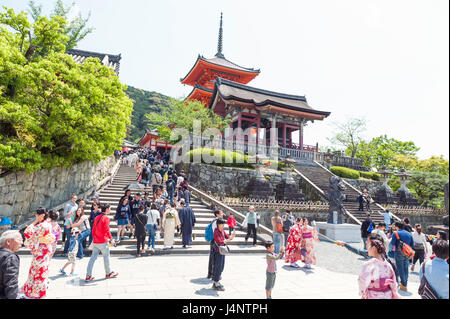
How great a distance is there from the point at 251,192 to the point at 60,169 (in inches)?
434

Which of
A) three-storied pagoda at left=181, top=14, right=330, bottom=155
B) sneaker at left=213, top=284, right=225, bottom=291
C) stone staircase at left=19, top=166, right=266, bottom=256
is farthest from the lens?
three-storied pagoda at left=181, top=14, right=330, bottom=155

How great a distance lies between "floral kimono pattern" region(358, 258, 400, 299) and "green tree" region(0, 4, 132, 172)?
9287mm

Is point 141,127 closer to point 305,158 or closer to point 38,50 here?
point 305,158

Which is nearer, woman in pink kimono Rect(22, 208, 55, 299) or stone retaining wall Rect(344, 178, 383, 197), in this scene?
woman in pink kimono Rect(22, 208, 55, 299)

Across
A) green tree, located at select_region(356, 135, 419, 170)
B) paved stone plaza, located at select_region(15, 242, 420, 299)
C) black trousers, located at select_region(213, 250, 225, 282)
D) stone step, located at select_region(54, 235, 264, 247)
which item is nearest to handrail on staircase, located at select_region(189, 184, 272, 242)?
stone step, located at select_region(54, 235, 264, 247)

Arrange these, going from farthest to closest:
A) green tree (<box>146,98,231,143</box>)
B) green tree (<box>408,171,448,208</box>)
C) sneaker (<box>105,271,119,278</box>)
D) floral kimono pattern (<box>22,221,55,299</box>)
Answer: green tree (<box>408,171,448,208</box>), green tree (<box>146,98,231,143</box>), sneaker (<box>105,271,119,278</box>), floral kimono pattern (<box>22,221,55,299</box>)

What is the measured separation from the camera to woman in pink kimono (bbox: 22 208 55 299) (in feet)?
13.5

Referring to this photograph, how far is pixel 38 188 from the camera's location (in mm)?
9852

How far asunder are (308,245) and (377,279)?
492 cm

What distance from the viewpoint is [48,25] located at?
905 cm

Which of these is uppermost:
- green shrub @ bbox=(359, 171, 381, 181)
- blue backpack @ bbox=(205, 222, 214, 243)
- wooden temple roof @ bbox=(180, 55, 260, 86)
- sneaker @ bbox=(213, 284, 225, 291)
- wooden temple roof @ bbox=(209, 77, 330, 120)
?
wooden temple roof @ bbox=(180, 55, 260, 86)

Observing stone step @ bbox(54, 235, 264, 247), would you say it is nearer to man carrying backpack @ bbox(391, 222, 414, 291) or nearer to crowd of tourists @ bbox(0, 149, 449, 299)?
crowd of tourists @ bbox(0, 149, 449, 299)
